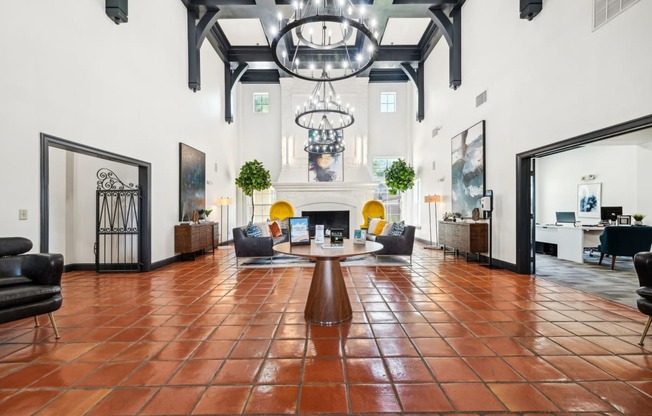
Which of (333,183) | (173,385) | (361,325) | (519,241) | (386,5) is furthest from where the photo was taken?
(333,183)

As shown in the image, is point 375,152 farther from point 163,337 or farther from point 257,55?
point 163,337

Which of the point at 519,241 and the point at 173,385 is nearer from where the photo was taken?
the point at 173,385

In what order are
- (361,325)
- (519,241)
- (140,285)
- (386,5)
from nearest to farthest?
(361,325) → (140,285) → (519,241) → (386,5)

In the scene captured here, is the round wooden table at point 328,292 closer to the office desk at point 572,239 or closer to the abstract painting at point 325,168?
the office desk at point 572,239

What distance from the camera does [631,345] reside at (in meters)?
2.35

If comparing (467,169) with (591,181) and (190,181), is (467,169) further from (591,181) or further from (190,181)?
(190,181)

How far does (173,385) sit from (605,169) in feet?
32.7

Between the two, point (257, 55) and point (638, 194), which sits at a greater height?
point (257, 55)

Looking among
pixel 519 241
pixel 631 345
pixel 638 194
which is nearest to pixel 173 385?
pixel 631 345

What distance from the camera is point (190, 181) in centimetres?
672

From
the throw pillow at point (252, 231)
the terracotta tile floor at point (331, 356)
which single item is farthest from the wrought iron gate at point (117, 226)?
the throw pillow at point (252, 231)

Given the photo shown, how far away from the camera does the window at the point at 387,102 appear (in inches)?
418

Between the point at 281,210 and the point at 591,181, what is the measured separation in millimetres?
8671

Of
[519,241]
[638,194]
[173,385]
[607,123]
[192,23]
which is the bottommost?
[173,385]
